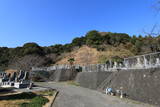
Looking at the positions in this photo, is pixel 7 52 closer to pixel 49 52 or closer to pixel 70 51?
pixel 49 52

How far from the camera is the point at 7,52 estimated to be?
170 feet

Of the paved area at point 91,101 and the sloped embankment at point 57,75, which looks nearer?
the paved area at point 91,101

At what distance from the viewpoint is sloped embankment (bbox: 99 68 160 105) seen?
9766 mm

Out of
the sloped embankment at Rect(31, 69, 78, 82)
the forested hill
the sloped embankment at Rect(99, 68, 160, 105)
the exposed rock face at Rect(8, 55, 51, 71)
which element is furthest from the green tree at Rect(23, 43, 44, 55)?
the sloped embankment at Rect(99, 68, 160, 105)

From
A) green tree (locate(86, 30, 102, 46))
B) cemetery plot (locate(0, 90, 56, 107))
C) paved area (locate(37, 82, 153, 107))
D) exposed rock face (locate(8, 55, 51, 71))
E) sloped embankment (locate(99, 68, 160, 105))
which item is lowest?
paved area (locate(37, 82, 153, 107))

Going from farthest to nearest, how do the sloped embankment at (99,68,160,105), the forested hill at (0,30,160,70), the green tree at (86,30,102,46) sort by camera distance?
the green tree at (86,30,102,46)
the forested hill at (0,30,160,70)
the sloped embankment at (99,68,160,105)

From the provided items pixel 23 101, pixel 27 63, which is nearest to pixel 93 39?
pixel 27 63

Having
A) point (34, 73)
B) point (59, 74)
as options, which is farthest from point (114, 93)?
point (34, 73)

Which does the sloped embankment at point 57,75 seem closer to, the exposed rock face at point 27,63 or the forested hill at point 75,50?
the exposed rock face at point 27,63

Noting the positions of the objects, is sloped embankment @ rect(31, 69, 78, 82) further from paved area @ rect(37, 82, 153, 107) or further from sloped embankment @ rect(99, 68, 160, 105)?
paved area @ rect(37, 82, 153, 107)

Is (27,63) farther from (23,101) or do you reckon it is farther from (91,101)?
(91,101)

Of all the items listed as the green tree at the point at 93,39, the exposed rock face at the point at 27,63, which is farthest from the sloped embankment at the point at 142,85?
the green tree at the point at 93,39

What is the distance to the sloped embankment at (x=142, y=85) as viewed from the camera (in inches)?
384

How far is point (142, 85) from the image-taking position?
11.2 m
